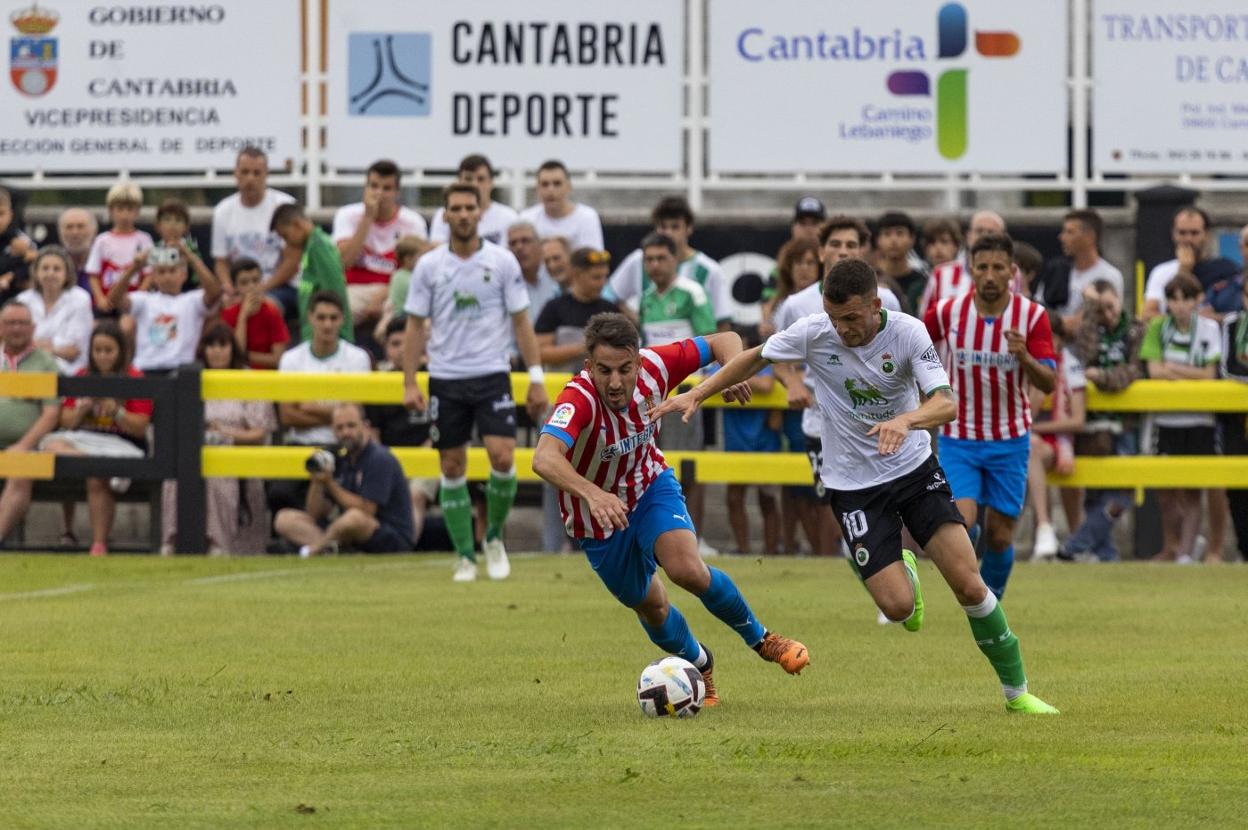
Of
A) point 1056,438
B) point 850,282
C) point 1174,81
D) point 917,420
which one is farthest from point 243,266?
point 917,420

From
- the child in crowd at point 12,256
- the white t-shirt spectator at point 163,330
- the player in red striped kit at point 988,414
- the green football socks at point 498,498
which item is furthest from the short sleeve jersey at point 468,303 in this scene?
the child in crowd at point 12,256

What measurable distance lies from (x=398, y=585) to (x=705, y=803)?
8180 mm

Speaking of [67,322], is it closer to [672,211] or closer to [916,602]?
[672,211]

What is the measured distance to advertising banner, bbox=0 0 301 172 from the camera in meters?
18.9

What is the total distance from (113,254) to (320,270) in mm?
2052

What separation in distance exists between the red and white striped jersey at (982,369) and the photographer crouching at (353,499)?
5.43 meters

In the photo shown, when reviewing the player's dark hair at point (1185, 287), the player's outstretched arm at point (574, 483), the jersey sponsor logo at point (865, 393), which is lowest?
the player's outstretched arm at point (574, 483)

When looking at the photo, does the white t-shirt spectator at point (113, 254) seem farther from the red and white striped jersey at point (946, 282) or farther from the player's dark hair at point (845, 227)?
the player's dark hair at point (845, 227)

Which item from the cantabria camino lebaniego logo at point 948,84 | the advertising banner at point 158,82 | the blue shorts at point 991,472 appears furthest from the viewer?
the advertising banner at point 158,82

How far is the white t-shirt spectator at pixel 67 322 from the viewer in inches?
687

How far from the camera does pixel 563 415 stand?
29.0 feet

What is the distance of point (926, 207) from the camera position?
19.2 m

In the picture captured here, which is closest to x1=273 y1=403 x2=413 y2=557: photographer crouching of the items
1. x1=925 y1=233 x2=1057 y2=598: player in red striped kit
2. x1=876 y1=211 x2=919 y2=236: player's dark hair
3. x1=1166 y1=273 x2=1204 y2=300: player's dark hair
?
x1=876 y1=211 x2=919 y2=236: player's dark hair

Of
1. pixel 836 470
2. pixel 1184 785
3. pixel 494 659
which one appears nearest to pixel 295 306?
pixel 494 659
